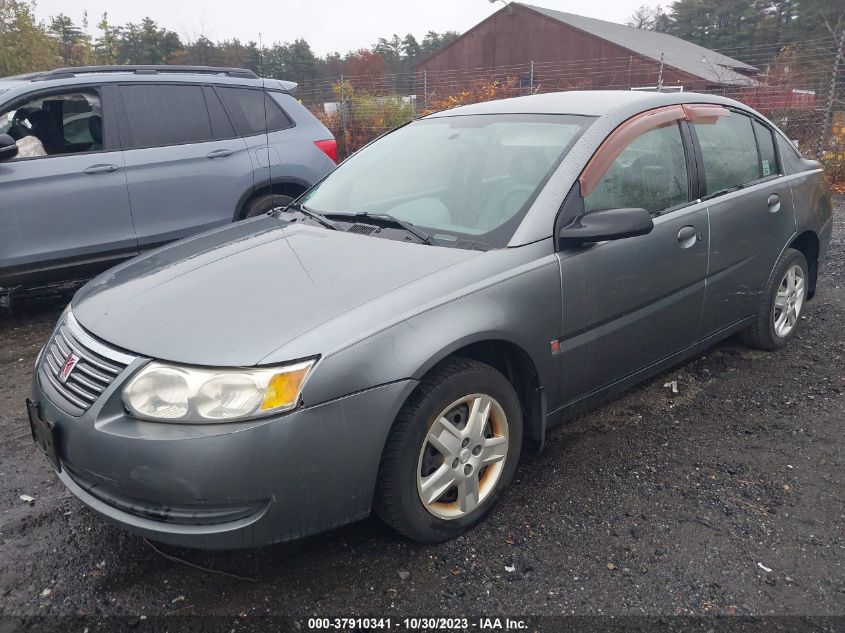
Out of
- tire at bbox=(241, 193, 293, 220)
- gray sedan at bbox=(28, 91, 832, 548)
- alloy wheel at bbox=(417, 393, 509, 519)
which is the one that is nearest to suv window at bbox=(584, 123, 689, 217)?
gray sedan at bbox=(28, 91, 832, 548)

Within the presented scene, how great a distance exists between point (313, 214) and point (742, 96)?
503 inches

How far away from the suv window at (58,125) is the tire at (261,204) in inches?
48.8

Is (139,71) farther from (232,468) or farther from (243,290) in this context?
(232,468)

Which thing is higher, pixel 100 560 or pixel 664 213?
pixel 664 213

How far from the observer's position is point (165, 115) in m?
5.55

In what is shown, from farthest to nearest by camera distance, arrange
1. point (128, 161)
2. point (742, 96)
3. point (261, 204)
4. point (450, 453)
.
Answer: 1. point (742, 96)
2. point (261, 204)
3. point (128, 161)
4. point (450, 453)

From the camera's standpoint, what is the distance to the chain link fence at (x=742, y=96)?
432 inches

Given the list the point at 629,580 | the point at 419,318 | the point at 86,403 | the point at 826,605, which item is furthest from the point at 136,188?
the point at 826,605

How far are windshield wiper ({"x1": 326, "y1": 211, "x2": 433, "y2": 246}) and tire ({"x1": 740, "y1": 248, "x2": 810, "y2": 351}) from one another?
239 cm

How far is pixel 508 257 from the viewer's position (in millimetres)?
2600

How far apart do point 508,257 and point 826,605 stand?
1.60 m

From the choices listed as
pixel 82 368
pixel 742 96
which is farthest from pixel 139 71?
pixel 742 96

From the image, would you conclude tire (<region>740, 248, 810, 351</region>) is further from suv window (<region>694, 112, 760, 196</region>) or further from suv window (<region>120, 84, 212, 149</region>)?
suv window (<region>120, 84, 212, 149</region>)

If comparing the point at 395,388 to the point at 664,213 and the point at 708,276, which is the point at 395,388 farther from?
the point at 708,276
